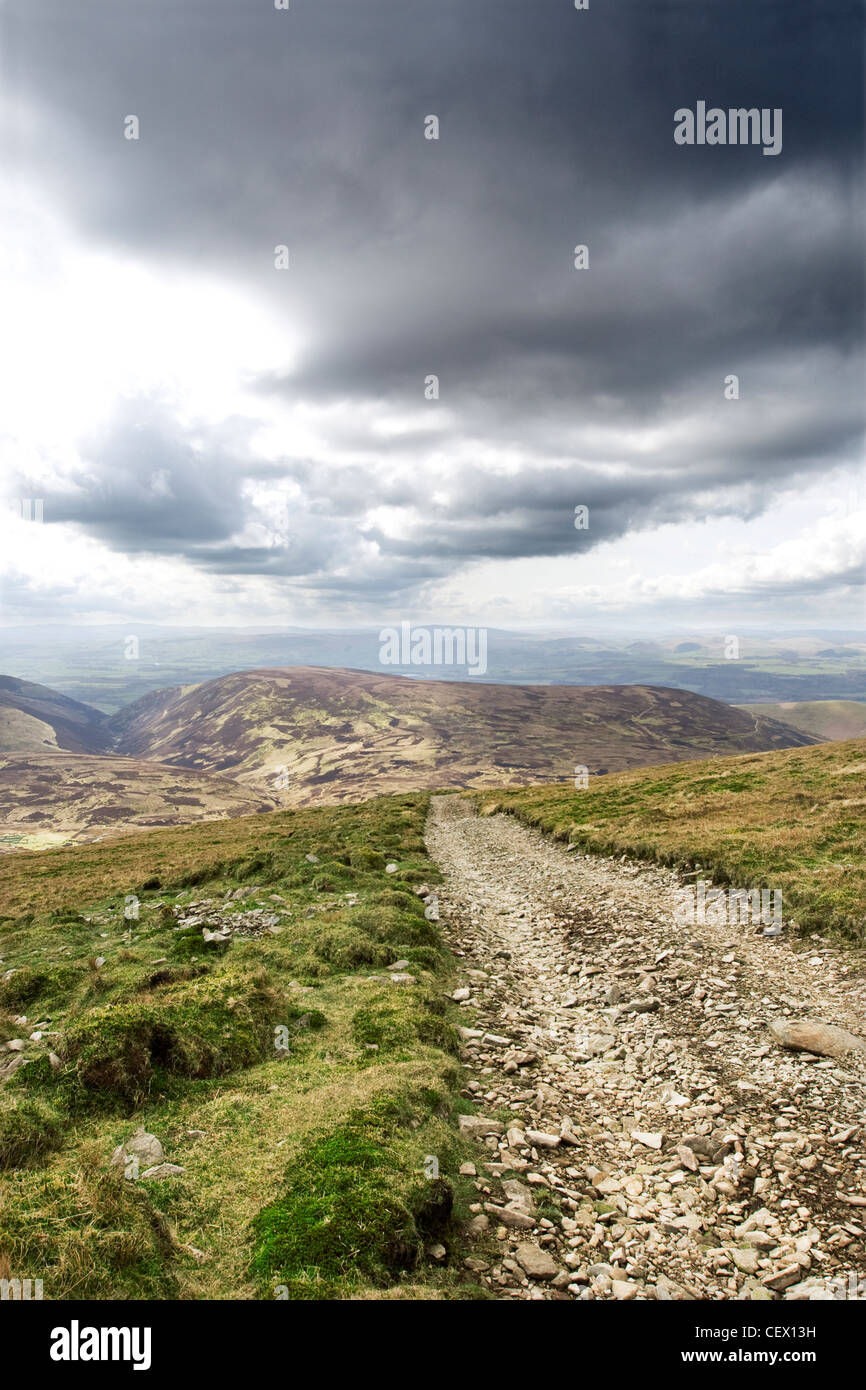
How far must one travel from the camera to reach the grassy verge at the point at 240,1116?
582 centimetres

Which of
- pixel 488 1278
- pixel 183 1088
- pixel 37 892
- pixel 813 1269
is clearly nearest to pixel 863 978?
pixel 813 1269

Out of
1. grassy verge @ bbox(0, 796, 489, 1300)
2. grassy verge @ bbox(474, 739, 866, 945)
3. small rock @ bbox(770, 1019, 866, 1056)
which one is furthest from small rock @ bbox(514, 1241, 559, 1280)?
grassy verge @ bbox(474, 739, 866, 945)

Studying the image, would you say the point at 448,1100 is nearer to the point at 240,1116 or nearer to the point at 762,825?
the point at 240,1116

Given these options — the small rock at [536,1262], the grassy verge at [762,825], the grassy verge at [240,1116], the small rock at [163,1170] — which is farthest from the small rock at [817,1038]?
the small rock at [163,1170]

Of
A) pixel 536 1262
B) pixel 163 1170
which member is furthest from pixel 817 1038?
pixel 163 1170

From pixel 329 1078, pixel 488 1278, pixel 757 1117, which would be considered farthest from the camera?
pixel 329 1078

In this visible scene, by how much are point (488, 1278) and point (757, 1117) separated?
5.22m

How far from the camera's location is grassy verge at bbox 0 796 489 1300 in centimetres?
582

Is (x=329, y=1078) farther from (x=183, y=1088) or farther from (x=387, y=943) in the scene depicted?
(x=387, y=943)

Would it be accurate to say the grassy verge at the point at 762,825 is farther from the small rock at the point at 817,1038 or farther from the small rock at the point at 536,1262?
the small rock at the point at 536,1262

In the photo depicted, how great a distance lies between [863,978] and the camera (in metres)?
12.8

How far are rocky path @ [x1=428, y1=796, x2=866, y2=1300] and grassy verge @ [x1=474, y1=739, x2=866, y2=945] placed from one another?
2.29m

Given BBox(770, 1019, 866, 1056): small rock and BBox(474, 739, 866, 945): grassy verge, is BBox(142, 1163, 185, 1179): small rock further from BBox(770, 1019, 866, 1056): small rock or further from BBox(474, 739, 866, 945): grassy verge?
BBox(474, 739, 866, 945): grassy verge

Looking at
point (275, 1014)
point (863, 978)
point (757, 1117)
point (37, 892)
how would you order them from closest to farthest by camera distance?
point (757, 1117)
point (275, 1014)
point (863, 978)
point (37, 892)
